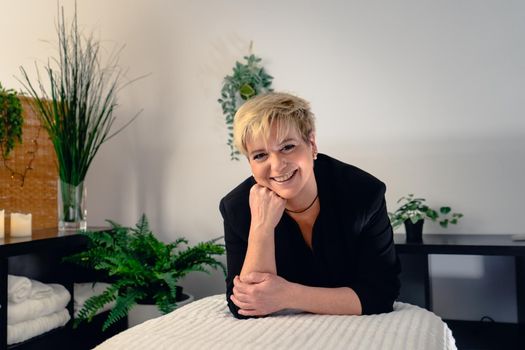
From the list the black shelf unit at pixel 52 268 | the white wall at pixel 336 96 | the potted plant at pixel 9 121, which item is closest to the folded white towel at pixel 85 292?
the black shelf unit at pixel 52 268

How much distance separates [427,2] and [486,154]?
718 millimetres

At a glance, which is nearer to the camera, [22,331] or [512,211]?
Answer: [22,331]

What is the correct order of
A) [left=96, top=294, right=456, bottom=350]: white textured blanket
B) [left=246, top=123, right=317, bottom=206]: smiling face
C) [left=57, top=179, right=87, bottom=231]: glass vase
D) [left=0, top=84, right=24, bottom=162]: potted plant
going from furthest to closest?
[left=57, top=179, right=87, bottom=231]: glass vase < [left=0, top=84, right=24, bottom=162]: potted plant < [left=246, top=123, right=317, bottom=206]: smiling face < [left=96, top=294, right=456, bottom=350]: white textured blanket

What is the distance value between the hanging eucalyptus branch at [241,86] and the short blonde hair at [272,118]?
3.67ft

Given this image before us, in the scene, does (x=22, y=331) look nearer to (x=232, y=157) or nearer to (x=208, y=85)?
(x=232, y=157)

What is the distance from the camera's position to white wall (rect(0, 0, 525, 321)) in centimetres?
226

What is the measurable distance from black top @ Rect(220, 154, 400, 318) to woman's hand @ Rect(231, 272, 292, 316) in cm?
7

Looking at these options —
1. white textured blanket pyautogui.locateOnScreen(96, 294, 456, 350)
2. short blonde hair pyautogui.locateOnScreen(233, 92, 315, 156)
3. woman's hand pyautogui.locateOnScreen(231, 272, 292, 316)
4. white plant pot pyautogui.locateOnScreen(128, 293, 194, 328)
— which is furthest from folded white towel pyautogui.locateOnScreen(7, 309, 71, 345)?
short blonde hair pyautogui.locateOnScreen(233, 92, 315, 156)

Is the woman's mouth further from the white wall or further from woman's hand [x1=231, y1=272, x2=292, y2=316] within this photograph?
the white wall

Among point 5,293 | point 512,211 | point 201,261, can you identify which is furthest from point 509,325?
point 5,293

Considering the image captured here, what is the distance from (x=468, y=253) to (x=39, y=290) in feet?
5.20

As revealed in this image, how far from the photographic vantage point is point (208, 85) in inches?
107

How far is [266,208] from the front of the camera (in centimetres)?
145

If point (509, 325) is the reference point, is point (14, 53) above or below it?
above
